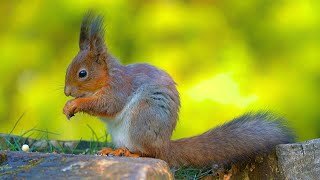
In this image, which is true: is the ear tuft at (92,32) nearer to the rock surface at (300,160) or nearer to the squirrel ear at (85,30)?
the squirrel ear at (85,30)

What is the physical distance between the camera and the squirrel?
2.80 meters

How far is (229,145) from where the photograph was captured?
2.95 metres

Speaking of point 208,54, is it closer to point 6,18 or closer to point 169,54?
point 169,54

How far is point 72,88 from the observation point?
292 cm

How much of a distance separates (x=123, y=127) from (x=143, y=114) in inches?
3.7

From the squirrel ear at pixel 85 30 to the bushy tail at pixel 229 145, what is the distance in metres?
0.48

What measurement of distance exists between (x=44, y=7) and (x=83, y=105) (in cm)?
125

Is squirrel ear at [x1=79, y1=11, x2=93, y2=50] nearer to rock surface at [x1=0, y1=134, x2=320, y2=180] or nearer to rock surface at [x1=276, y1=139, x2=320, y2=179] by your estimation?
rock surface at [x1=0, y1=134, x2=320, y2=180]

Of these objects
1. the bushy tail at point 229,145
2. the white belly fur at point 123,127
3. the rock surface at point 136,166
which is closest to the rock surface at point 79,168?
the rock surface at point 136,166

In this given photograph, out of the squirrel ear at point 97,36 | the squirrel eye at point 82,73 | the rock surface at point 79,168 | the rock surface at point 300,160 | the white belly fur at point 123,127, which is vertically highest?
the squirrel ear at point 97,36

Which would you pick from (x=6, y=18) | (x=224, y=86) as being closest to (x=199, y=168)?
(x=224, y=86)

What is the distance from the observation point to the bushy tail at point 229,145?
9.64ft

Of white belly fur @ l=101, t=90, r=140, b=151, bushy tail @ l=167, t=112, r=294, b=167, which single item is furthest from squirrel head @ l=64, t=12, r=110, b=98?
bushy tail @ l=167, t=112, r=294, b=167

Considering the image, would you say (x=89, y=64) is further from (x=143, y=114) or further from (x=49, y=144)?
(x=49, y=144)
